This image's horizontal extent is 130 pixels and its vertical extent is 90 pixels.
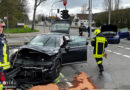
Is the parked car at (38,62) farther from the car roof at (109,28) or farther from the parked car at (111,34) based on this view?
the car roof at (109,28)

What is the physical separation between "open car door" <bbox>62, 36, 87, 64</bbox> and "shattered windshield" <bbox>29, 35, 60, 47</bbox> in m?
0.60

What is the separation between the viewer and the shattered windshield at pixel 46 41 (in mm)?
6532

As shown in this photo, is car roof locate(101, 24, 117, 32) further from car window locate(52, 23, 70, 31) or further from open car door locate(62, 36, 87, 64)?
open car door locate(62, 36, 87, 64)

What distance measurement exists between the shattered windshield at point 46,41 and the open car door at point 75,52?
0.60 meters

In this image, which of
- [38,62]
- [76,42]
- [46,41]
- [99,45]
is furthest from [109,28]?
[38,62]

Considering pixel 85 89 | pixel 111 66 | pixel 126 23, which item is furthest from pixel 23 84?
pixel 126 23

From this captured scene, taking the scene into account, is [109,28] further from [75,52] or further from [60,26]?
[75,52]

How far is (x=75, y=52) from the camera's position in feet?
23.4

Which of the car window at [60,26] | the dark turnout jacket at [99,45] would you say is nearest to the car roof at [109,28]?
the car window at [60,26]

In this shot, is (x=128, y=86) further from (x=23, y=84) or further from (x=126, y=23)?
(x=126, y=23)

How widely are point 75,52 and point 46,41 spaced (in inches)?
52.7

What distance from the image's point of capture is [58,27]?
50.0 ft

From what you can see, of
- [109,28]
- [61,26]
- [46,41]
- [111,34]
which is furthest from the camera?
[109,28]

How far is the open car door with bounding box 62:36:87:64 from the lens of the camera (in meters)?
6.79
